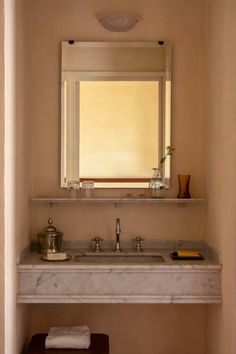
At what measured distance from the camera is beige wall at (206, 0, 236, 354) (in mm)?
2480

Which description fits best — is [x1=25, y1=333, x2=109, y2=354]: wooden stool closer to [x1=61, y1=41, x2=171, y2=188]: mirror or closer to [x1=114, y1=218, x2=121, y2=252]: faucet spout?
[x1=114, y1=218, x2=121, y2=252]: faucet spout

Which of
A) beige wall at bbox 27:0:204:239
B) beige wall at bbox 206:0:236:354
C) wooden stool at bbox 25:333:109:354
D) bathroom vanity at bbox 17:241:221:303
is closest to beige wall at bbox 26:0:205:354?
beige wall at bbox 27:0:204:239

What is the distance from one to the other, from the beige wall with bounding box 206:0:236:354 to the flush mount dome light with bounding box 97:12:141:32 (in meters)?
0.47

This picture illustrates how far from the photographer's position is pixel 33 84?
3.16m

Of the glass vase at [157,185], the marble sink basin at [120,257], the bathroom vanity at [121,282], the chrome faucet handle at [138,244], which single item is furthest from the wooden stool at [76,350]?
the glass vase at [157,185]

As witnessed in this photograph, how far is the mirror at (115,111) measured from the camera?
10.3ft

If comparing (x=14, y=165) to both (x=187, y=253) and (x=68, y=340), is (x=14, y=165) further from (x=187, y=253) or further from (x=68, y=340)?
(x=187, y=253)

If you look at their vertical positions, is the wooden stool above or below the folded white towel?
below

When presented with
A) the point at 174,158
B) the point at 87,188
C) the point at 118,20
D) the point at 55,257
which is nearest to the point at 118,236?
the point at 87,188

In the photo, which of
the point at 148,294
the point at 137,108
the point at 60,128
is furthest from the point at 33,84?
the point at 148,294

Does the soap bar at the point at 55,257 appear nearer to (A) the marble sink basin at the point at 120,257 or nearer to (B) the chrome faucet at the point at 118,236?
(A) the marble sink basin at the point at 120,257

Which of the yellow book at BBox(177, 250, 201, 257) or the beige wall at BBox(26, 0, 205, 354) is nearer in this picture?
the yellow book at BBox(177, 250, 201, 257)

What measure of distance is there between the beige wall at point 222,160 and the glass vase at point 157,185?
287 millimetres

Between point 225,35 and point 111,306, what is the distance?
1787 mm
